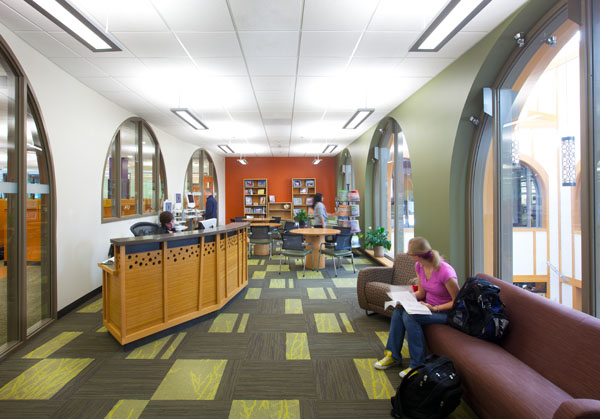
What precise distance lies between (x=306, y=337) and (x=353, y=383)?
38.6 inches

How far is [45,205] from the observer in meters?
3.97

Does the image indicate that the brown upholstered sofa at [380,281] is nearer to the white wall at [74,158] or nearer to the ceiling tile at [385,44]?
the ceiling tile at [385,44]

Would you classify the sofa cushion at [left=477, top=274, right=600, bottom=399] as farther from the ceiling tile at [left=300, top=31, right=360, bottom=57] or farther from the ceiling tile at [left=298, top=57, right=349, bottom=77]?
the ceiling tile at [left=298, top=57, right=349, bottom=77]

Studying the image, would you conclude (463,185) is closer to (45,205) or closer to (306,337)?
(306,337)

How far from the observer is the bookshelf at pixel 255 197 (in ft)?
44.0

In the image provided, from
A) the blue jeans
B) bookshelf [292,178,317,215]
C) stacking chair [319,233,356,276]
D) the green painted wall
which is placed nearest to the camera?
the blue jeans

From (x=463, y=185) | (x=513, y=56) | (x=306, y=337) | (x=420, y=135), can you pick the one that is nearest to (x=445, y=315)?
(x=306, y=337)

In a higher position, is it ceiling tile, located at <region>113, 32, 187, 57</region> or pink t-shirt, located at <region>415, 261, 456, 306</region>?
ceiling tile, located at <region>113, 32, 187, 57</region>

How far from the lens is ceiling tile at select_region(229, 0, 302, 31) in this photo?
2795 millimetres

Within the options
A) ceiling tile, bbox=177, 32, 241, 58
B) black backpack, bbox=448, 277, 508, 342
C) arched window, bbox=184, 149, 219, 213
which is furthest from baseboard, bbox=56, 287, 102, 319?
arched window, bbox=184, 149, 219, 213

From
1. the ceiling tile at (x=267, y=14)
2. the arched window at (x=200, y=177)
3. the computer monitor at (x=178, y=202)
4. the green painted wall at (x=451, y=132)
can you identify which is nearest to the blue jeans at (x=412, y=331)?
the green painted wall at (x=451, y=132)

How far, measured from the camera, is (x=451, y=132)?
4.11m

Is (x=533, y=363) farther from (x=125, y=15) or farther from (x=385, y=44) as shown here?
(x=125, y=15)

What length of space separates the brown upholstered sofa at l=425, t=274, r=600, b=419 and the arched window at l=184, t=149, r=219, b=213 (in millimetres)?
8973
